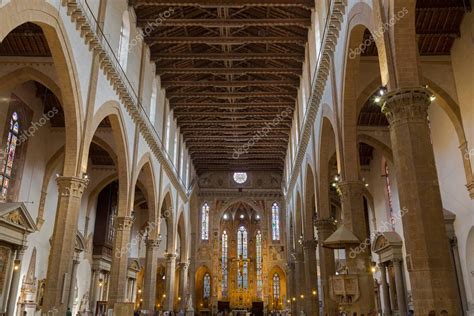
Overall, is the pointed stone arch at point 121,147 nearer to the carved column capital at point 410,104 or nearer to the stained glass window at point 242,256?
the carved column capital at point 410,104

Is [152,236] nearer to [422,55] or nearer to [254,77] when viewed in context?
Result: [254,77]

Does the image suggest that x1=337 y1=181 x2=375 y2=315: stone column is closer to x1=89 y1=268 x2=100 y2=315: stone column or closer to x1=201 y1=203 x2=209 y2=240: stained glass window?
x1=89 y1=268 x2=100 y2=315: stone column

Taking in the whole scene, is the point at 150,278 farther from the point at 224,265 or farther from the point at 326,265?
the point at 224,265

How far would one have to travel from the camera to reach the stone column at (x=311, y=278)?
22.0 meters

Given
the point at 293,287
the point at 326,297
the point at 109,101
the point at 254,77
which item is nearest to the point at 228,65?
the point at 254,77

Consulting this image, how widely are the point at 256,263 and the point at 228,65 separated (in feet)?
79.4

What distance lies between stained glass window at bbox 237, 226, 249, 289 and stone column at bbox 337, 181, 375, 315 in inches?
1209

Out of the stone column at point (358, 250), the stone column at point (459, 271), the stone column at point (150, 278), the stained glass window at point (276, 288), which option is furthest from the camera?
the stained glass window at point (276, 288)

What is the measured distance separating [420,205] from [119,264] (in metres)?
13.0

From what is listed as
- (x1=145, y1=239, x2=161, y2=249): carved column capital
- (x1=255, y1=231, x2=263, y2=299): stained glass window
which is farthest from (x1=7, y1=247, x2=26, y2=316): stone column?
(x1=255, y1=231, x2=263, y2=299): stained glass window

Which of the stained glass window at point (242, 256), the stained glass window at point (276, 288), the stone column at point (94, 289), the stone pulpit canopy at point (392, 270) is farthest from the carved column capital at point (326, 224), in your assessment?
the stained glass window at point (242, 256)

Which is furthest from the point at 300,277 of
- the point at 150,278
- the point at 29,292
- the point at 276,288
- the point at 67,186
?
the point at 67,186

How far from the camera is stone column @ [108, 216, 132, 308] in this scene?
17.6 m

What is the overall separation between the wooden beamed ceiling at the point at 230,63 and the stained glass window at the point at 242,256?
13.0 m
